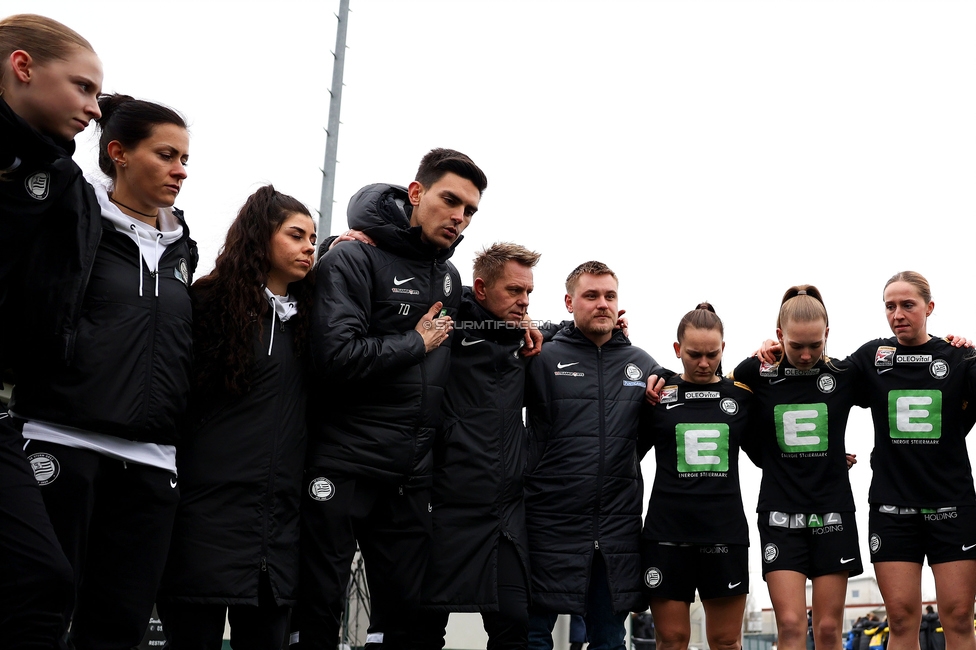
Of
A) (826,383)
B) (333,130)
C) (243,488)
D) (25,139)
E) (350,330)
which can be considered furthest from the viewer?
(333,130)

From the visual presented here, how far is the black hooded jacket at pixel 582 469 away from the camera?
15.3 feet

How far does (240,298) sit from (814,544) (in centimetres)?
325

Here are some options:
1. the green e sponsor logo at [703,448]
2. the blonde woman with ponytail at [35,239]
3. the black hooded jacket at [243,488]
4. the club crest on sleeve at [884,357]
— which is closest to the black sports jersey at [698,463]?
the green e sponsor logo at [703,448]

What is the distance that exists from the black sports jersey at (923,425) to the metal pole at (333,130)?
206 inches

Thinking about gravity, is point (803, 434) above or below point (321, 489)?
above

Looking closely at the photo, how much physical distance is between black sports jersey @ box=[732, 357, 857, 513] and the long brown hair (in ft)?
8.71

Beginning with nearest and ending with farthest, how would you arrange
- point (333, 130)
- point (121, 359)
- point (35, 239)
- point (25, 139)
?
point (25, 139) → point (35, 239) → point (121, 359) → point (333, 130)

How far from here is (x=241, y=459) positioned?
3.59 m

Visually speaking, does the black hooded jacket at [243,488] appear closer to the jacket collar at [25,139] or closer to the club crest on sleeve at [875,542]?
the jacket collar at [25,139]

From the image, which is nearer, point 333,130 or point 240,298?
point 240,298

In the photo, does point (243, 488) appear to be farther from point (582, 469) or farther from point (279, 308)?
point (582, 469)

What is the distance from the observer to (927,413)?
5.06 meters

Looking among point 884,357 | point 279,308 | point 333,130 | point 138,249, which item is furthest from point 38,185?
point 333,130

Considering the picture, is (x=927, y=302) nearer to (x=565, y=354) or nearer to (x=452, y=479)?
(x=565, y=354)
